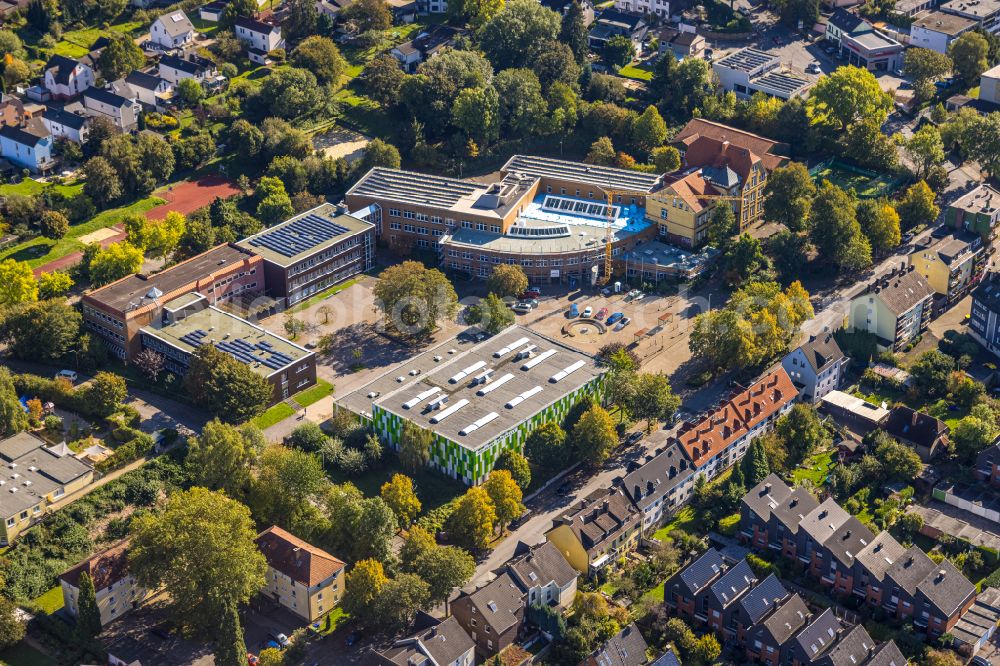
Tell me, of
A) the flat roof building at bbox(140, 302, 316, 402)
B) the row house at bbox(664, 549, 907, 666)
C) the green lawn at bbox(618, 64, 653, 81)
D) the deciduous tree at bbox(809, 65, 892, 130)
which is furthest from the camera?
the green lawn at bbox(618, 64, 653, 81)

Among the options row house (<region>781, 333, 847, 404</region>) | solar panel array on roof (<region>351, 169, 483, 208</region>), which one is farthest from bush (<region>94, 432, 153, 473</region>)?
row house (<region>781, 333, 847, 404</region>)

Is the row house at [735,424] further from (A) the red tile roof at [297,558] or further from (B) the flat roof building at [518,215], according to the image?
(A) the red tile roof at [297,558]

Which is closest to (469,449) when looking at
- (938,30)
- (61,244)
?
(61,244)

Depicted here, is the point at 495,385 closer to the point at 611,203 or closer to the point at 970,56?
the point at 611,203

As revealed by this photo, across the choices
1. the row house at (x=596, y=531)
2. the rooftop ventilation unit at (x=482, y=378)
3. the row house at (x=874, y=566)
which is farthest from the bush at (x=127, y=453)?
the row house at (x=874, y=566)

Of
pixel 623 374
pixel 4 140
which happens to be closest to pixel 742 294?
pixel 623 374

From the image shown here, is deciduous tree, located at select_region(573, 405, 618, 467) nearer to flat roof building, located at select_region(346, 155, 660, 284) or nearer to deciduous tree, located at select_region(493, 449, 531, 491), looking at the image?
deciduous tree, located at select_region(493, 449, 531, 491)
